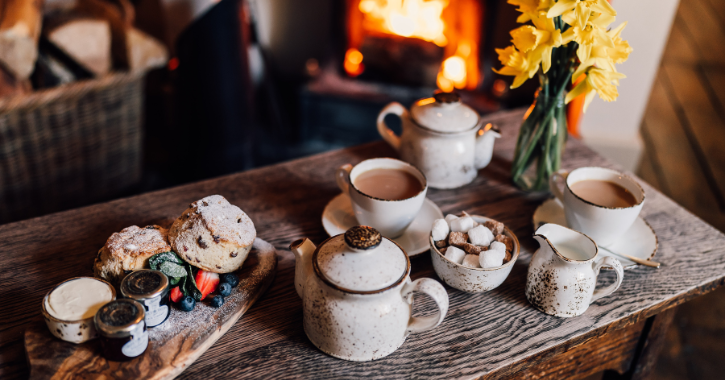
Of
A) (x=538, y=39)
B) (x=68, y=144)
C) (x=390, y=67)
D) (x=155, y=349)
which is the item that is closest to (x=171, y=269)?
(x=155, y=349)

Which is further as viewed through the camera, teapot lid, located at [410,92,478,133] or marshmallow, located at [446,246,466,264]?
teapot lid, located at [410,92,478,133]

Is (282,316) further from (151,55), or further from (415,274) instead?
(151,55)

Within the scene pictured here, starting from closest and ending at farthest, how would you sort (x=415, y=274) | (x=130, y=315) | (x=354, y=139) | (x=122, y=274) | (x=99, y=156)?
(x=130, y=315), (x=122, y=274), (x=415, y=274), (x=99, y=156), (x=354, y=139)

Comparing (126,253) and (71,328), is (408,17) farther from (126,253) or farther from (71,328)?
(71,328)

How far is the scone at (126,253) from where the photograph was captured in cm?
89

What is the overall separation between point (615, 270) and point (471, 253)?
0.82 ft

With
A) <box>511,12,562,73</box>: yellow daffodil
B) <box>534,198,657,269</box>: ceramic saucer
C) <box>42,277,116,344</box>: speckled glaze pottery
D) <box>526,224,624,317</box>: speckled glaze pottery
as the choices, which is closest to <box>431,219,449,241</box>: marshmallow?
<box>526,224,624,317</box>: speckled glaze pottery

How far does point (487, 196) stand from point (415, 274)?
1.18 ft

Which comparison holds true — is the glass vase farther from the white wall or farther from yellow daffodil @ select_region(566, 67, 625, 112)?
the white wall

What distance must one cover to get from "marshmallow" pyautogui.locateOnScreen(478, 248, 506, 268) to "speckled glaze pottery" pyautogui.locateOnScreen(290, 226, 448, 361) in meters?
0.15

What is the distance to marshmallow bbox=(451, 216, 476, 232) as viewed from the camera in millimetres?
1004

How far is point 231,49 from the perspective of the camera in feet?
6.93

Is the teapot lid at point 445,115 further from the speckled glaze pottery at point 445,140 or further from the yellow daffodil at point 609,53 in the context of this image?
the yellow daffodil at point 609,53

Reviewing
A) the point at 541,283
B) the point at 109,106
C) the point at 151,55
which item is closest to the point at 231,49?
the point at 151,55
